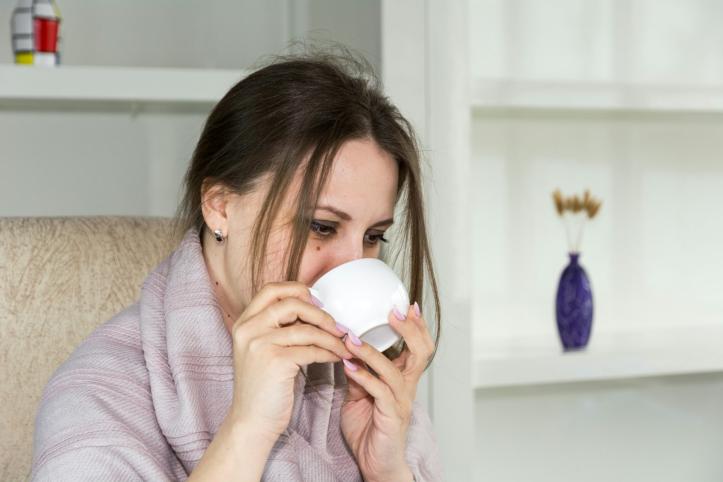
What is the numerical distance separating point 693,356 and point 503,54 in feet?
2.49

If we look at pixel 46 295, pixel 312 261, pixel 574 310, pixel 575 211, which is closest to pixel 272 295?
pixel 312 261

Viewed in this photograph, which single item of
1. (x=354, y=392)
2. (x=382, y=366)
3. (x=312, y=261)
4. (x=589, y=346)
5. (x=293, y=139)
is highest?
(x=293, y=139)

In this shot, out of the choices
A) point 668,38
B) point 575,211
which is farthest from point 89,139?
point 668,38

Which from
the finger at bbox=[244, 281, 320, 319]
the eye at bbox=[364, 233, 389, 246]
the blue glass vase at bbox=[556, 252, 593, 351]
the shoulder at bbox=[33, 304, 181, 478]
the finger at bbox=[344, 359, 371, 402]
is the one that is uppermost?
the eye at bbox=[364, 233, 389, 246]

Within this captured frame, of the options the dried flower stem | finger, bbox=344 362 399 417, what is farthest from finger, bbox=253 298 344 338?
the dried flower stem

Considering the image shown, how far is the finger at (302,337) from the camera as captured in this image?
1031mm

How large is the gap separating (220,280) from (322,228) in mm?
211

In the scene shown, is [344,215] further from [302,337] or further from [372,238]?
[302,337]

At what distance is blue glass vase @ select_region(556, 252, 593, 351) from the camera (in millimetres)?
2127

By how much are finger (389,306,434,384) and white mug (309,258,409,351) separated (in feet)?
0.07

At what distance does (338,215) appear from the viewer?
1171mm

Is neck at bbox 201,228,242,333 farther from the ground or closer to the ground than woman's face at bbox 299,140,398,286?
closer to the ground

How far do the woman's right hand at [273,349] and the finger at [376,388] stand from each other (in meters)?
0.09

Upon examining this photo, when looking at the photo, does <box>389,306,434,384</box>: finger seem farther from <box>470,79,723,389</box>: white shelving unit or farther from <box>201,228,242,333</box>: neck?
<box>470,79,723,389</box>: white shelving unit
